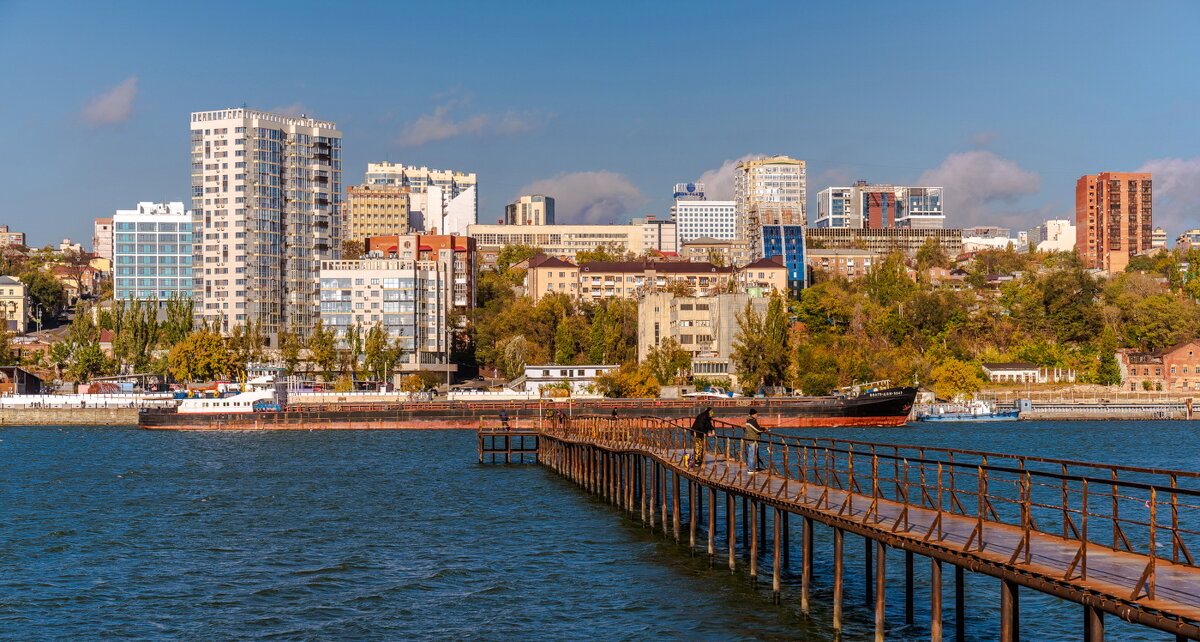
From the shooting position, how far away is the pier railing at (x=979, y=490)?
21875mm

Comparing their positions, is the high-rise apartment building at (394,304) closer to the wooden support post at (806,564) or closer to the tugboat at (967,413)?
the tugboat at (967,413)

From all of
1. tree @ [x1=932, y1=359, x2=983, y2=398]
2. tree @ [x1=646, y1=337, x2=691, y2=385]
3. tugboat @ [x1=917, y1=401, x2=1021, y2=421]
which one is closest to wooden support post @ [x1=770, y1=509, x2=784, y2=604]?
tugboat @ [x1=917, y1=401, x2=1021, y2=421]

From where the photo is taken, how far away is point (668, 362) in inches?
5664

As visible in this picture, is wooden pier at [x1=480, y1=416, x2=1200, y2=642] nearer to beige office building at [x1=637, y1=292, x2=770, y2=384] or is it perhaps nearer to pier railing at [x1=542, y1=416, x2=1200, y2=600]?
pier railing at [x1=542, y1=416, x2=1200, y2=600]

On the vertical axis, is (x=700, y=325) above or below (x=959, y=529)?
above

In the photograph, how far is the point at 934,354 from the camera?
6063 inches

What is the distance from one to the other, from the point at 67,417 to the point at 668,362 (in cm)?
6355

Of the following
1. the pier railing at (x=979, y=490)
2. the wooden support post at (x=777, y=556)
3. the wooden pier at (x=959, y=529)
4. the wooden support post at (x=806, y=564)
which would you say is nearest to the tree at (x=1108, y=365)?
the pier railing at (x=979, y=490)

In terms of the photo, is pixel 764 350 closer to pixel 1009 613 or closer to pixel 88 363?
pixel 88 363

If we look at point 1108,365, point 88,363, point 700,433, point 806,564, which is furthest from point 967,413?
point 806,564

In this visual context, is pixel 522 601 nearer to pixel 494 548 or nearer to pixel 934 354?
pixel 494 548

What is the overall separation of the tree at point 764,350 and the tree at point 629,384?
9.74m

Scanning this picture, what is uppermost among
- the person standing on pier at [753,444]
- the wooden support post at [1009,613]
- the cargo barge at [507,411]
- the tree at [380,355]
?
the tree at [380,355]

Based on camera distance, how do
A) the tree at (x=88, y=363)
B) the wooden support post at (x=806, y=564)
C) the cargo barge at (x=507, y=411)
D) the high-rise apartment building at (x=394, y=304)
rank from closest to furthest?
1. the wooden support post at (x=806, y=564)
2. the cargo barge at (x=507, y=411)
3. the tree at (x=88, y=363)
4. the high-rise apartment building at (x=394, y=304)
